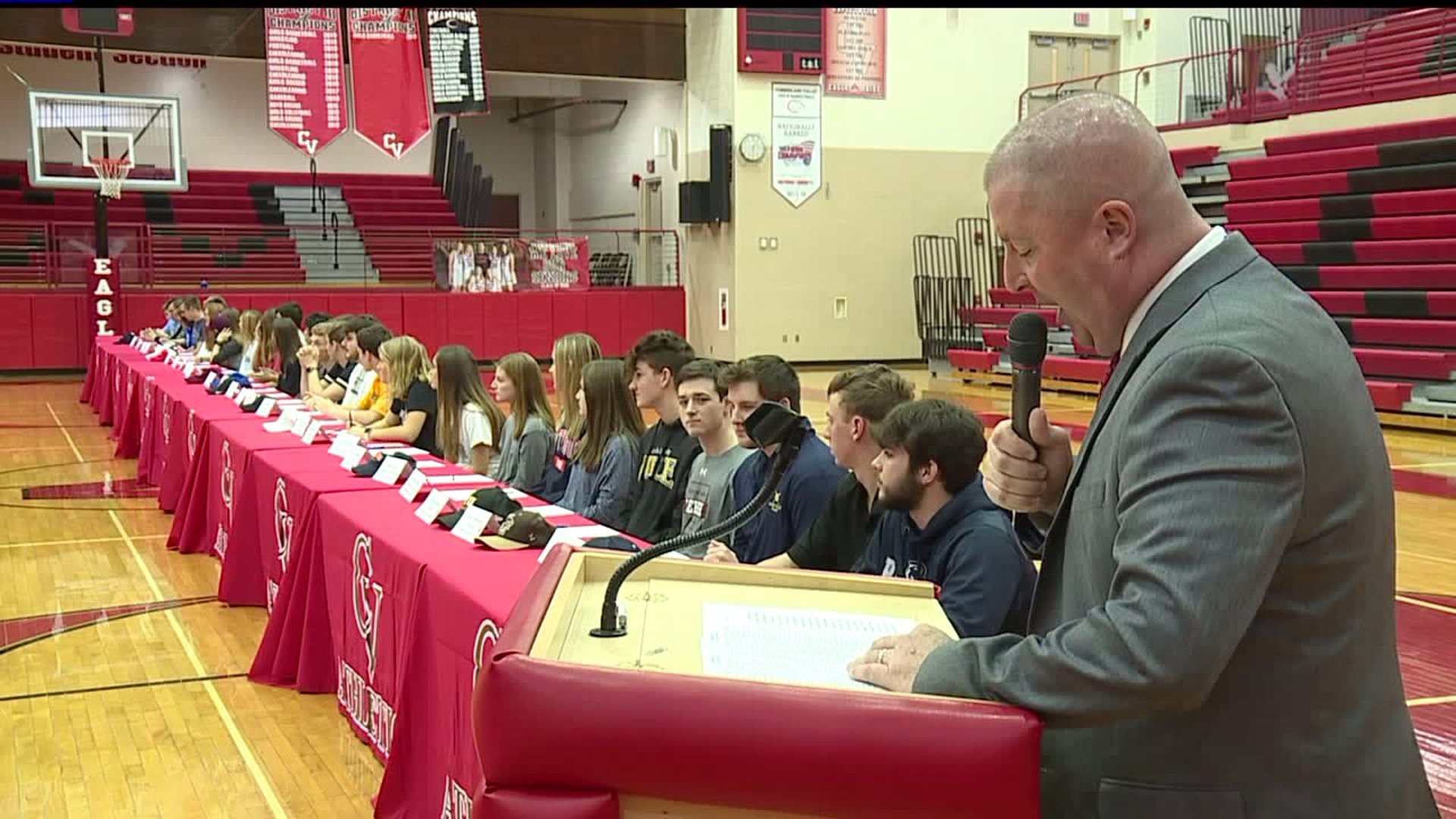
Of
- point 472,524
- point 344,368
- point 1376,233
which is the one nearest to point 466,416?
point 472,524

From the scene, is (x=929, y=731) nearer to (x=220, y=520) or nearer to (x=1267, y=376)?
(x=1267, y=376)

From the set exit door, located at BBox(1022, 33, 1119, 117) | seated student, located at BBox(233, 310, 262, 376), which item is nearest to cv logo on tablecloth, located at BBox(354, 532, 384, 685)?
A: seated student, located at BBox(233, 310, 262, 376)

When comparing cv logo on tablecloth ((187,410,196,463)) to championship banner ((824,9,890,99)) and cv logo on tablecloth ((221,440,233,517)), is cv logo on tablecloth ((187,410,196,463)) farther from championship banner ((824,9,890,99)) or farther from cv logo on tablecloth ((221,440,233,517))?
championship banner ((824,9,890,99))

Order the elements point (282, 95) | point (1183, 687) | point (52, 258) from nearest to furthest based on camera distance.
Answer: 1. point (1183, 687)
2. point (282, 95)
3. point (52, 258)

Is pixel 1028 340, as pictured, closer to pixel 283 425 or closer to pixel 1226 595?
pixel 1226 595

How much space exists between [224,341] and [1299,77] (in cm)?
1333

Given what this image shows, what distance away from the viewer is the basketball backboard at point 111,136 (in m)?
14.8

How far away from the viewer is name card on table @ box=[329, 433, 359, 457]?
5160mm

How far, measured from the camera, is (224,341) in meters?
10.9

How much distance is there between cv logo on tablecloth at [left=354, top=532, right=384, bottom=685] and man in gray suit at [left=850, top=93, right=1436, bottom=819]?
2.51 meters

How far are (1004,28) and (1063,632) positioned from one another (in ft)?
63.5

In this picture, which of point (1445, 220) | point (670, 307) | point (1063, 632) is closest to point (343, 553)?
point (1063, 632)

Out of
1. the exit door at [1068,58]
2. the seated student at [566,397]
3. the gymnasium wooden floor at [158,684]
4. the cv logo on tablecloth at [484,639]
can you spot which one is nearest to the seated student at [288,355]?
the gymnasium wooden floor at [158,684]

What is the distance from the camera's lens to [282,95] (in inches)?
575
